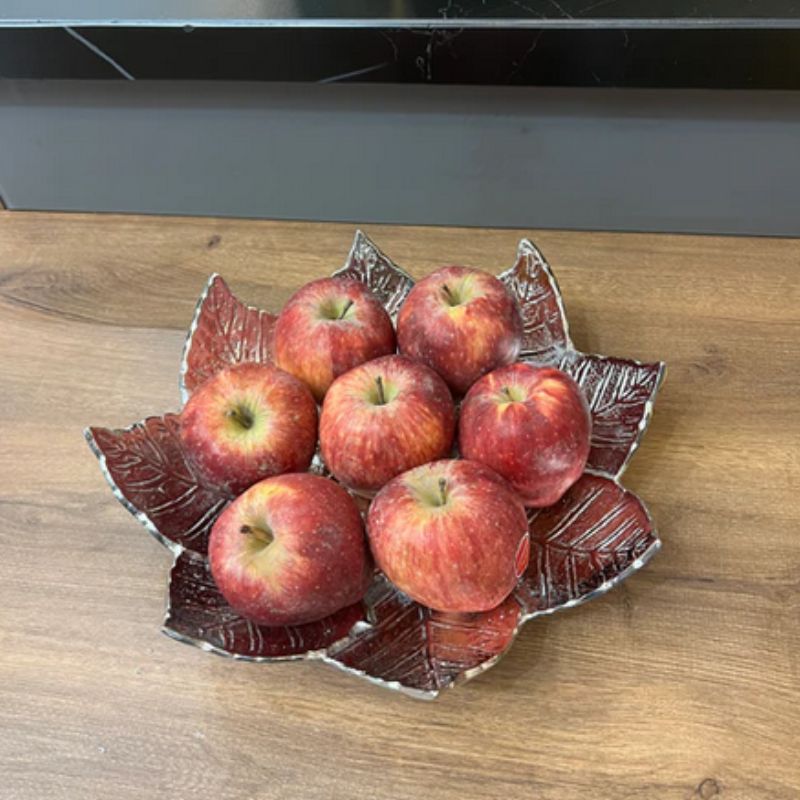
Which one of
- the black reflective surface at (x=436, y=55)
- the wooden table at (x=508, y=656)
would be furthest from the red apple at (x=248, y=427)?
the black reflective surface at (x=436, y=55)

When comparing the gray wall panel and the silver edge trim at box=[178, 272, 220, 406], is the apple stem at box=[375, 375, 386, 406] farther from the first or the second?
the gray wall panel

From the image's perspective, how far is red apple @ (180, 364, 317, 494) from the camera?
588mm

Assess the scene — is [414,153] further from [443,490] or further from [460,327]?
[443,490]

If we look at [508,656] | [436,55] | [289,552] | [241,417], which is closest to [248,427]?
[241,417]

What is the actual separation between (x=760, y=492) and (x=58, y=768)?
1.71ft

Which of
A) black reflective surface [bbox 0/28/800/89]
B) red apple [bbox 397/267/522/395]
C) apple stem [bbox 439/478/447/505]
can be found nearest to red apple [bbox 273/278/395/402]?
red apple [bbox 397/267/522/395]

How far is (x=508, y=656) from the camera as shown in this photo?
0.58m

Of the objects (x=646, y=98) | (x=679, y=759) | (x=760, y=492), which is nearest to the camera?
(x=679, y=759)

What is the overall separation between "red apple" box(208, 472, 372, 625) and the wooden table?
8cm

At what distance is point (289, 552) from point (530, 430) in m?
0.17

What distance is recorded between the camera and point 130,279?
886 mm

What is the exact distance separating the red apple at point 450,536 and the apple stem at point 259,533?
A: 0.06 meters

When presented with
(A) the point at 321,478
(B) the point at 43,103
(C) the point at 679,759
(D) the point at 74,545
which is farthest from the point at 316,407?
(B) the point at 43,103

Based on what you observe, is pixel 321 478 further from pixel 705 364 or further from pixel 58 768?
pixel 705 364
